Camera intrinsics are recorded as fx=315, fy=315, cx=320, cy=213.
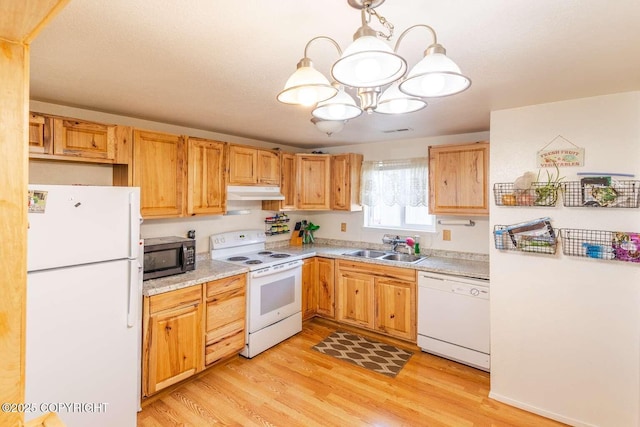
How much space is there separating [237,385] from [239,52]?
97.8 inches

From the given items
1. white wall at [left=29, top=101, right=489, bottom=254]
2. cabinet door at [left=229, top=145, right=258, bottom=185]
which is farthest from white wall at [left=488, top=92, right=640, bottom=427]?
cabinet door at [left=229, top=145, right=258, bottom=185]

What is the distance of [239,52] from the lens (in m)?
1.53

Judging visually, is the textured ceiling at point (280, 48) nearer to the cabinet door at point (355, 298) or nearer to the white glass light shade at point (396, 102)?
the white glass light shade at point (396, 102)

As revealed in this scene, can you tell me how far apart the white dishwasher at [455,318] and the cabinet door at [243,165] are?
6.73ft

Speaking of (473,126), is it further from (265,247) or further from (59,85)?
(59,85)

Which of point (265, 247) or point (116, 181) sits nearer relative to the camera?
point (116, 181)

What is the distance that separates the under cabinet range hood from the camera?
10.7ft

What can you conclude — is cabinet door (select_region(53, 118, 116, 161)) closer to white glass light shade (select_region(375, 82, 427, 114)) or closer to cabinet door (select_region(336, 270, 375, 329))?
white glass light shade (select_region(375, 82, 427, 114))

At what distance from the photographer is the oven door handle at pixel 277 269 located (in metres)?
3.09

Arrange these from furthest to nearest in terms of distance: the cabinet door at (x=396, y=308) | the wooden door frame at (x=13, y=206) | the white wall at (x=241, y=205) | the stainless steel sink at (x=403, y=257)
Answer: the stainless steel sink at (x=403, y=257)
the cabinet door at (x=396, y=308)
the white wall at (x=241, y=205)
the wooden door frame at (x=13, y=206)

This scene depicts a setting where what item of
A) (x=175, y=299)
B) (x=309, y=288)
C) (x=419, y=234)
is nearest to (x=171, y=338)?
(x=175, y=299)

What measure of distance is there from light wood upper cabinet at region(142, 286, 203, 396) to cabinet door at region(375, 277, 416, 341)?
1.81 m

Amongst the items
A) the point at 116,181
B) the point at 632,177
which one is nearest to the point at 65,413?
the point at 116,181

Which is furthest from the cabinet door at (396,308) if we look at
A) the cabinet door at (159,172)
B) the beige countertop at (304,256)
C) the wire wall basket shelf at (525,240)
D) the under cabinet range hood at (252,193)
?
the cabinet door at (159,172)
